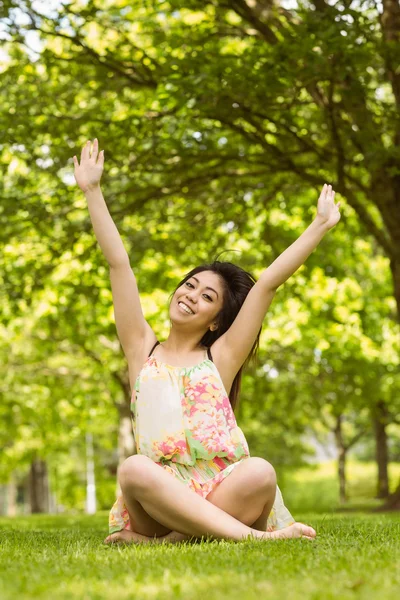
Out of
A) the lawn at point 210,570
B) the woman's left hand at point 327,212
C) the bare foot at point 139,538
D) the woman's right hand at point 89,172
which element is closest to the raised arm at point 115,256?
the woman's right hand at point 89,172

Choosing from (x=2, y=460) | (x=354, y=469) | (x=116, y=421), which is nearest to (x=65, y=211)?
(x=116, y=421)

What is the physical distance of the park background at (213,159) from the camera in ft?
30.0

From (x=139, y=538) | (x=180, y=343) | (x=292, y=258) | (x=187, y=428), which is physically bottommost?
(x=139, y=538)

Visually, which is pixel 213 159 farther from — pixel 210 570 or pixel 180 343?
pixel 210 570

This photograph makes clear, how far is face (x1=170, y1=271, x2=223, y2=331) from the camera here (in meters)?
5.14

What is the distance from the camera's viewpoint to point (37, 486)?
108 ft

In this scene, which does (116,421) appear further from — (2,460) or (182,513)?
(182,513)

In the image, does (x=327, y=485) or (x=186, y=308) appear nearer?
(x=186, y=308)

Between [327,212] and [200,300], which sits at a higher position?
[327,212]

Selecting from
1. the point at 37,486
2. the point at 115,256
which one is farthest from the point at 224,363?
the point at 37,486

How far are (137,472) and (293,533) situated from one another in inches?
36.8

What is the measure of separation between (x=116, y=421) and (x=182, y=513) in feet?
82.9

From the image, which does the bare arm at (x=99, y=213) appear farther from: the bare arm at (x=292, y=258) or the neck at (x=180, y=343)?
the bare arm at (x=292, y=258)

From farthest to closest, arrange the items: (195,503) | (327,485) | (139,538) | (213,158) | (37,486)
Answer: (327,485), (37,486), (213,158), (139,538), (195,503)
